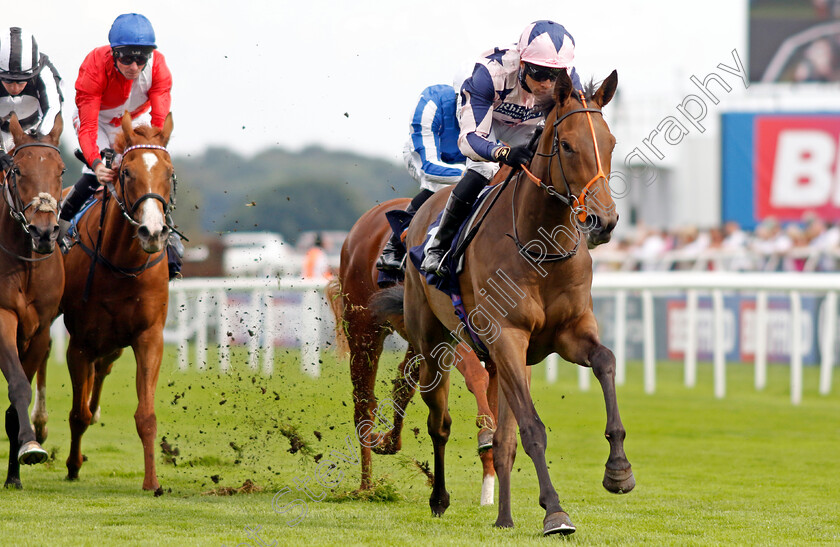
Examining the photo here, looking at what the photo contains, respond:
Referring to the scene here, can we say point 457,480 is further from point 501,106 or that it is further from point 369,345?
point 501,106

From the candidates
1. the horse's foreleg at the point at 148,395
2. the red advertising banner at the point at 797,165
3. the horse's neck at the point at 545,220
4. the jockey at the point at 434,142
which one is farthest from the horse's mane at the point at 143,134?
the red advertising banner at the point at 797,165

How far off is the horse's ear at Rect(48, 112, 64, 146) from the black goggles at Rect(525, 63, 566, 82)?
258 cm

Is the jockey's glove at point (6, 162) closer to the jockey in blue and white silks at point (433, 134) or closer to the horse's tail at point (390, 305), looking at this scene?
the horse's tail at point (390, 305)

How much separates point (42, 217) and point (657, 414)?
6728 mm

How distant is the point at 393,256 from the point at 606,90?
2.27 m

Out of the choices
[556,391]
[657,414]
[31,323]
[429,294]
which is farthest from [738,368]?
[31,323]

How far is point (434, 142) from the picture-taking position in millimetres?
7348

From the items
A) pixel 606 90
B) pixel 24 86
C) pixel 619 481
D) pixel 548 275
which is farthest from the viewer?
pixel 24 86

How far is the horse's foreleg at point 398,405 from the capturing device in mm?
6829

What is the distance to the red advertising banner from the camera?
70.5 ft

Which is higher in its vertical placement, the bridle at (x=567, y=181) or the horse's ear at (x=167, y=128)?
the horse's ear at (x=167, y=128)

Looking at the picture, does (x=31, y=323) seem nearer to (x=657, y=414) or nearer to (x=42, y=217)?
(x=42, y=217)

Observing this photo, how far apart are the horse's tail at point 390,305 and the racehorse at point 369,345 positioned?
0.04 m

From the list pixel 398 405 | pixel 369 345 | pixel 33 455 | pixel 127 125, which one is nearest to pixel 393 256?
pixel 369 345
